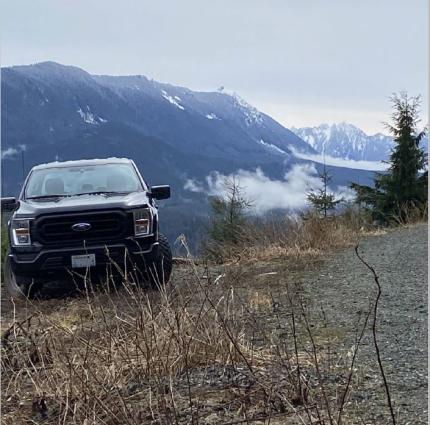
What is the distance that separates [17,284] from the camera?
6.66m

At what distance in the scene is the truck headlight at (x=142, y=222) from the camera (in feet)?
21.2

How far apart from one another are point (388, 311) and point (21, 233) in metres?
3.92

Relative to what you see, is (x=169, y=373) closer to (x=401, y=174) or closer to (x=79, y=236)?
(x=79, y=236)

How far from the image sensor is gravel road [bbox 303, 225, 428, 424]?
268cm

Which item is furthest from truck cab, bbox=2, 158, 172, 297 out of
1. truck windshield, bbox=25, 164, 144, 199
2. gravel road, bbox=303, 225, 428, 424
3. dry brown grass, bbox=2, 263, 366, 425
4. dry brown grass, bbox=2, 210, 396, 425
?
dry brown grass, bbox=2, 263, 366, 425

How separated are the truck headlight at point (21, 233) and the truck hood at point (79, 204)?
0.29ft

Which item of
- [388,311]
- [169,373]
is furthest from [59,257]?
[169,373]

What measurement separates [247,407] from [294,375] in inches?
11.6

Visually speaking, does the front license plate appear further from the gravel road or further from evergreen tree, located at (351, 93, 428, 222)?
evergreen tree, located at (351, 93, 428, 222)

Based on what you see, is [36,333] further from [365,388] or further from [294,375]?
[365,388]

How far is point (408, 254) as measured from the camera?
26.2 ft

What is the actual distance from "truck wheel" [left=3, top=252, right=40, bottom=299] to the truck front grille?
0.55 m

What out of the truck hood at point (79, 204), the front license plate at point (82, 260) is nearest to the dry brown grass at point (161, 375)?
the front license plate at point (82, 260)

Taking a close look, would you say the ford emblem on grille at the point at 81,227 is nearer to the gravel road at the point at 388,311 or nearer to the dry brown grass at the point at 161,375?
the gravel road at the point at 388,311
